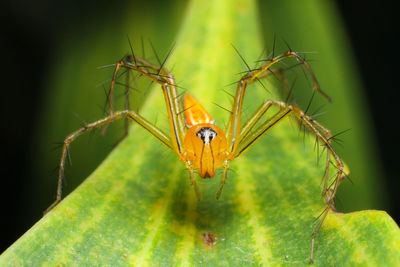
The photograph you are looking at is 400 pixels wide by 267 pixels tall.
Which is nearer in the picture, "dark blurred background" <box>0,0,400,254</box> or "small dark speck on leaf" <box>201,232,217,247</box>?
"small dark speck on leaf" <box>201,232,217,247</box>

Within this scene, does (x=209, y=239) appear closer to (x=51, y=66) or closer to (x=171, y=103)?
(x=171, y=103)

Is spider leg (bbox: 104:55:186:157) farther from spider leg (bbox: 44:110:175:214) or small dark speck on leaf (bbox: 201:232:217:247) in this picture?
small dark speck on leaf (bbox: 201:232:217:247)

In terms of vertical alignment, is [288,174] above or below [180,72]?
below

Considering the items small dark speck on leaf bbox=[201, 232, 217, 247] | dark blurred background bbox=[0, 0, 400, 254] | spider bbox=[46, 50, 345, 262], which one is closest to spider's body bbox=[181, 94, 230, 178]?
spider bbox=[46, 50, 345, 262]

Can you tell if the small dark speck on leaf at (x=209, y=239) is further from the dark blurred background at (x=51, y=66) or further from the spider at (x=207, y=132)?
the dark blurred background at (x=51, y=66)

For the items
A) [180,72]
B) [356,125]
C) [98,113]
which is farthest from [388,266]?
[98,113]

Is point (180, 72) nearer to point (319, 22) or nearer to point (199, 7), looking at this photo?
point (199, 7)

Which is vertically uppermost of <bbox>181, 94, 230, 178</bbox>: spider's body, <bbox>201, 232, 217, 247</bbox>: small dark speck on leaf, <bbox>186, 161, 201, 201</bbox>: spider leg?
<bbox>181, 94, 230, 178</bbox>: spider's body
